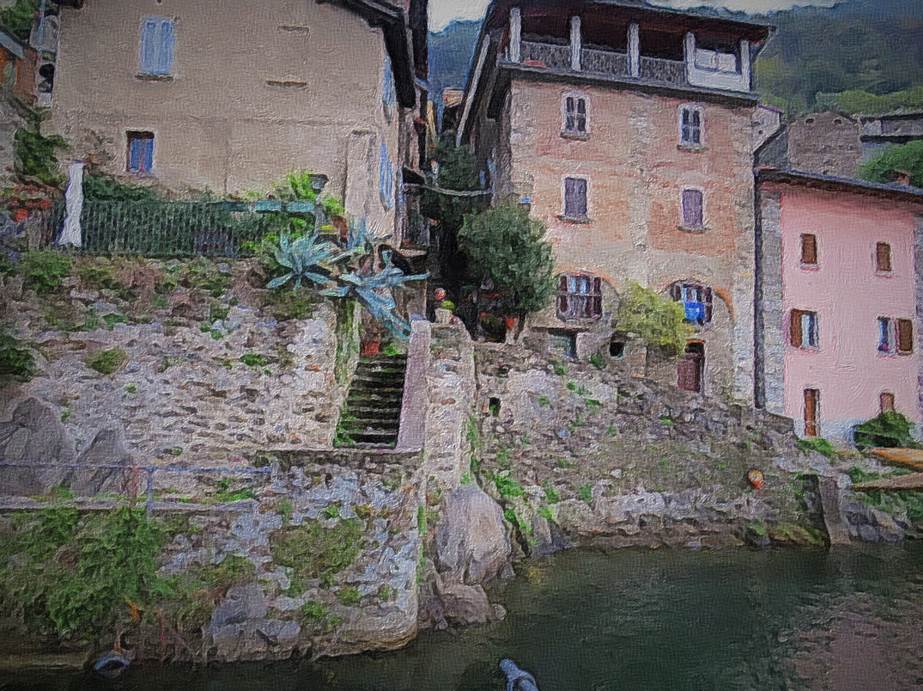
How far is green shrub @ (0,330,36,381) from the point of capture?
625cm

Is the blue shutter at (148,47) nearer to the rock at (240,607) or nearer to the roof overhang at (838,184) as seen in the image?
the rock at (240,607)

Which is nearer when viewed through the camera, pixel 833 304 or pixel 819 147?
pixel 833 304

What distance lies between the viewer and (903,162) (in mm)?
14344

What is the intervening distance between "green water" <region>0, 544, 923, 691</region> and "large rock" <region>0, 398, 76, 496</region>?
187 centimetres

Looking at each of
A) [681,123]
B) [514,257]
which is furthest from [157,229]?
[681,123]

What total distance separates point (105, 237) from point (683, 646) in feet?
21.4

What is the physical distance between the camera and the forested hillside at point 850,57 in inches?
242

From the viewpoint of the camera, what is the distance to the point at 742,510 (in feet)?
32.7

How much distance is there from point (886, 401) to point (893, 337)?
1.24 metres

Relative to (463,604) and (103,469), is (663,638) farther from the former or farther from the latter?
(103,469)

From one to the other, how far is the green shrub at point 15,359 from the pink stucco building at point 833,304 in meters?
11.2

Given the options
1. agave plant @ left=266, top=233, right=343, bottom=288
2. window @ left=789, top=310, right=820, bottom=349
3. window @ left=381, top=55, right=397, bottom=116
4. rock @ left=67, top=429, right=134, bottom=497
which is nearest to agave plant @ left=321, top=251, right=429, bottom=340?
agave plant @ left=266, top=233, right=343, bottom=288

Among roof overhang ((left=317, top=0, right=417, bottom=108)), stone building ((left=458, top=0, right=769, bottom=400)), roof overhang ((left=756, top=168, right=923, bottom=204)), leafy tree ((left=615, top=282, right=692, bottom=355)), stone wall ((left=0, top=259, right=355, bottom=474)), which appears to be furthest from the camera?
roof overhang ((left=756, top=168, right=923, bottom=204))

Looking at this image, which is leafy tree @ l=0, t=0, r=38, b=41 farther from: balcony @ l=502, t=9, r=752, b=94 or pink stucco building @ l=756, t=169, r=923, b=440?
pink stucco building @ l=756, t=169, r=923, b=440
